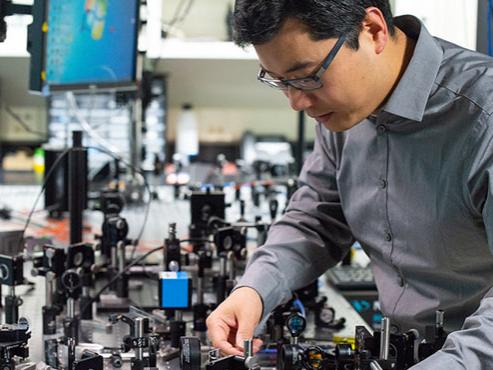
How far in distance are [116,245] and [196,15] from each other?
6.52 feet

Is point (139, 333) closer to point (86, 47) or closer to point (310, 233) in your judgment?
point (310, 233)

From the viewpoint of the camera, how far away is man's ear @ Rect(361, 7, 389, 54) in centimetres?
123

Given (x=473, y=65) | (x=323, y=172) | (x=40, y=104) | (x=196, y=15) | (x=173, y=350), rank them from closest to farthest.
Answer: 1. (x=473, y=65)
2. (x=173, y=350)
3. (x=323, y=172)
4. (x=196, y=15)
5. (x=40, y=104)

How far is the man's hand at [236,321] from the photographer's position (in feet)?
4.31

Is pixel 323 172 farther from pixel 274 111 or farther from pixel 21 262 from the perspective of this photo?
pixel 274 111

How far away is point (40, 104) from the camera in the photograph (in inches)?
158

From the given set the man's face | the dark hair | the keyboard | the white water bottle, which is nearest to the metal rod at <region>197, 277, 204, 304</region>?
the keyboard

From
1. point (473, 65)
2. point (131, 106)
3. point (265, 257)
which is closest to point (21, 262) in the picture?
point (265, 257)

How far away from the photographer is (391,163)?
1437mm

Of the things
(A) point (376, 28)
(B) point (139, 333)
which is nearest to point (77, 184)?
(B) point (139, 333)

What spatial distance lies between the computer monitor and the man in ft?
2.76

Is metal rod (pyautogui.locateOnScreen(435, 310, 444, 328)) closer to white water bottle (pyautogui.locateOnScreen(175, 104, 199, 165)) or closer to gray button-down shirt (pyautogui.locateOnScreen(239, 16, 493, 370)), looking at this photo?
gray button-down shirt (pyautogui.locateOnScreen(239, 16, 493, 370))

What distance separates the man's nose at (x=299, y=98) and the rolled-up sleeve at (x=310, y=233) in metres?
0.36

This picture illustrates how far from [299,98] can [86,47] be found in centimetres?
117
